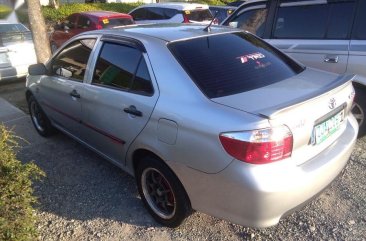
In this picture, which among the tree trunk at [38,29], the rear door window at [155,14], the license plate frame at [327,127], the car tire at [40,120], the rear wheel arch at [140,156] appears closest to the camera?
the license plate frame at [327,127]

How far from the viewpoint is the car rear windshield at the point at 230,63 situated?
2773mm

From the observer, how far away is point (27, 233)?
8.17 ft

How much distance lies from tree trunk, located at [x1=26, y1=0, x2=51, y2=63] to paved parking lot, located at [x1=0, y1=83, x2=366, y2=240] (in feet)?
10.7

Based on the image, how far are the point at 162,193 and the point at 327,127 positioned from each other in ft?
4.58

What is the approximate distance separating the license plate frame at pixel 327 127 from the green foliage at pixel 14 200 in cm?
202

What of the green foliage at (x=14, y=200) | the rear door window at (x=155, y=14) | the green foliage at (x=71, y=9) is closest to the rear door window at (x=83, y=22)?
the rear door window at (x=155, y=14)

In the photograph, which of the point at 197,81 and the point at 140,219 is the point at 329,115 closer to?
the point at 197,81

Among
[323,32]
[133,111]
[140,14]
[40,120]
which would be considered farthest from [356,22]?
[140,14]

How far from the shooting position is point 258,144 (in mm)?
2289

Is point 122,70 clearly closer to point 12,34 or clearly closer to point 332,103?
point 332,103

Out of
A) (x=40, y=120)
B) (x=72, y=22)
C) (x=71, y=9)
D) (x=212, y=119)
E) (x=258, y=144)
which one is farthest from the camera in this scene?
(x=71, y=9)

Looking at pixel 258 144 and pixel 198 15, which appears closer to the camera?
pixel 258 144

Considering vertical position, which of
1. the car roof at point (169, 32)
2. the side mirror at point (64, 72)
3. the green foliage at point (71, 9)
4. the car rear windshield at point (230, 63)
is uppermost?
the car roof at point (169, 32)

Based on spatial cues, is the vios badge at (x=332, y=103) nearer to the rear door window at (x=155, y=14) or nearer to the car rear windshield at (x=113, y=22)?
the car rear windshield at (x=113, y=22)
